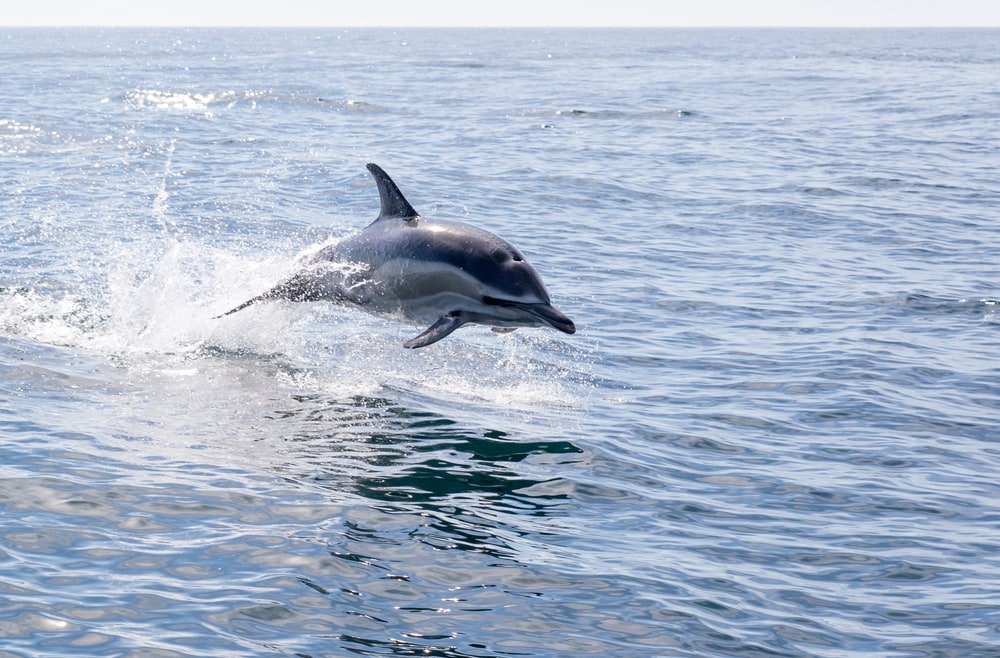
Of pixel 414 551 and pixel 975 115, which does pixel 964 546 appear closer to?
pixel 414 551

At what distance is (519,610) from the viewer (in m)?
7.30

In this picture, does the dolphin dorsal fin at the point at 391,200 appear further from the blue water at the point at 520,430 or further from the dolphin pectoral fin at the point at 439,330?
the blue water at the point at 520,430

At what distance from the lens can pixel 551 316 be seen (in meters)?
9.92

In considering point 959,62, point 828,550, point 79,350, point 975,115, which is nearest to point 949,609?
point 828,550

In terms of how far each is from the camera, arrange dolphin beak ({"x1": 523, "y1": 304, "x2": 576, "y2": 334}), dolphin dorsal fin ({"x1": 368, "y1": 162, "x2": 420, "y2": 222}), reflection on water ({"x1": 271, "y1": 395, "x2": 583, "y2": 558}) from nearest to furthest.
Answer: reflection on water ({"x1": 271, "y1": 395, "x2": 583, "y2": 558})
dolphin beak ({"x1": 523, "y1": 304, "x2": 576, "y2": 334})
dolphin dorsal fin ({"x1": 368, "y1": 162, "x2": 420, "y2": 222})

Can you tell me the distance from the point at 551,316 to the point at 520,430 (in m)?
1.40

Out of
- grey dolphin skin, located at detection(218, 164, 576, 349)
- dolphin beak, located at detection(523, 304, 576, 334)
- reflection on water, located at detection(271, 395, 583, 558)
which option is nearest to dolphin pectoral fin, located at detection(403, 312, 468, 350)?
grey dolphin skin, located at detection(218, 164, 576, 349)

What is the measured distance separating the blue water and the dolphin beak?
Answer: 3.72 feet

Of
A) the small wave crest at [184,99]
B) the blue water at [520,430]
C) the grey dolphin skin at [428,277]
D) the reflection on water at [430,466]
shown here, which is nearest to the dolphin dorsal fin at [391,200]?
the grey dolphin skin at [428,277]

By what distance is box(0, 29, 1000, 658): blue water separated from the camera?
7273mm

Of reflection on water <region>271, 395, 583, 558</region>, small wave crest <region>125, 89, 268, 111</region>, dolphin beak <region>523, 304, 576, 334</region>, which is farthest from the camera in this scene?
small wave crest <region>125, 89, 268, 111</region>

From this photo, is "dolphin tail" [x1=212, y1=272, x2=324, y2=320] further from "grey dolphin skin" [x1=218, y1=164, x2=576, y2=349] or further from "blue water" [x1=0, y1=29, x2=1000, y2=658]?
"blue water" [x1=0, y1=29, x2=1000, y2=658]

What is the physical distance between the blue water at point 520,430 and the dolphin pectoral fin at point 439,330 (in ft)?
2.96

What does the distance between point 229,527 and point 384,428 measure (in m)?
2.69
